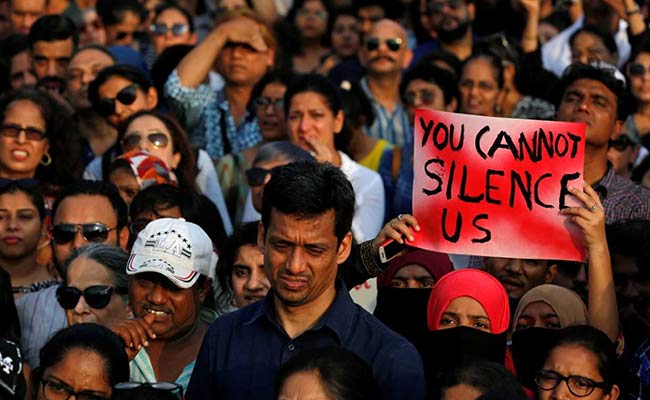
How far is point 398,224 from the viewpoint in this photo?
19.7ft

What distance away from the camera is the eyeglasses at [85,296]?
283 inches

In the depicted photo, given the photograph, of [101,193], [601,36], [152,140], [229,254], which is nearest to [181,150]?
[152,140]

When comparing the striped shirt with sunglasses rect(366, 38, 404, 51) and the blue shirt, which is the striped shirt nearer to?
the blue shirt

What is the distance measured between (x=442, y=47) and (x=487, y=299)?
581cm

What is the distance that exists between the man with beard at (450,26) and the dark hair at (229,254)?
4.53m

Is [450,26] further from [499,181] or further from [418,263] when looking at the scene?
[499,181]

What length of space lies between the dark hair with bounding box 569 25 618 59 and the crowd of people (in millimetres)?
23

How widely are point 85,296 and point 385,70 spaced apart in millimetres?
4277

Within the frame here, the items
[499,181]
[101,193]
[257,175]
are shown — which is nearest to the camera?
[499,181]

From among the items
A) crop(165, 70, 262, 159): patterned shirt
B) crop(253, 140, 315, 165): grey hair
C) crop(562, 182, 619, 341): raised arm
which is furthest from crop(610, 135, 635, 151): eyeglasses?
crop(562, 182, 619, 341): raised arm

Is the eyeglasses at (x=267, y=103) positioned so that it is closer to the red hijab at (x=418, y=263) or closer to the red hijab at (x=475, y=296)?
the red hijab at (x=418, y=263)

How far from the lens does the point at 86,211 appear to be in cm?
815

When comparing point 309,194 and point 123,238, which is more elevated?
point 309,194

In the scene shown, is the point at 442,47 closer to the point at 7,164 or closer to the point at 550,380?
the point at 7,164
